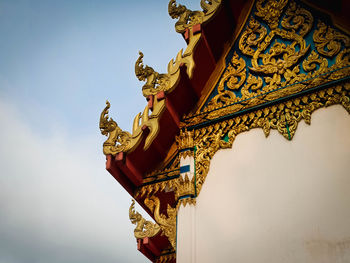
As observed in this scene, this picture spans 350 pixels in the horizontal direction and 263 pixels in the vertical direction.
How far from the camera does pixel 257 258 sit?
13.0 ft

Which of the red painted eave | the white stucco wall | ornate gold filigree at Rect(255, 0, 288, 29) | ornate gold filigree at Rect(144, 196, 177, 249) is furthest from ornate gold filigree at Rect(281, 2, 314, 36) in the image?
ornate gold filigree at Rect(144, 196, 177, 249)

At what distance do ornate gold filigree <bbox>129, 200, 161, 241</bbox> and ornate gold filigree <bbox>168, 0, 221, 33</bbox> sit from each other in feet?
8.03

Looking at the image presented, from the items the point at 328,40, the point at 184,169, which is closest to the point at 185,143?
the point at 184,169

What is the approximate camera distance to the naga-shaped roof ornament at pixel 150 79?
5.25 m

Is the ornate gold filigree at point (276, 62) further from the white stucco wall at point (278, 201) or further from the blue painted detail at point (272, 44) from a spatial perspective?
the white stucco wall at point (278, 201)

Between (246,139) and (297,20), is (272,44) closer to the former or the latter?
(297,20)

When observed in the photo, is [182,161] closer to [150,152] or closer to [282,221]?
[150,152]

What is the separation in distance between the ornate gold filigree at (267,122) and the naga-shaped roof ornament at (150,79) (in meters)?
0.71

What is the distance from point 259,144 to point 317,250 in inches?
53.5

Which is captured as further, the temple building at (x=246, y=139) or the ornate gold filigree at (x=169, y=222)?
the ornate gold filigree at (x=169, y=222)

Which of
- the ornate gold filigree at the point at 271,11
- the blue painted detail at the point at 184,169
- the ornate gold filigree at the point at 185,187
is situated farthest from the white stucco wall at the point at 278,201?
the ornate gold filigree at the point at 271,11

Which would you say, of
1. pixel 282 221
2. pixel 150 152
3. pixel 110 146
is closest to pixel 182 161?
pixel 150 152

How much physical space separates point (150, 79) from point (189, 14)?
106 centimetres

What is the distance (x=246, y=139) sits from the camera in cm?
482
